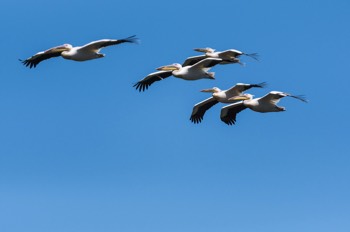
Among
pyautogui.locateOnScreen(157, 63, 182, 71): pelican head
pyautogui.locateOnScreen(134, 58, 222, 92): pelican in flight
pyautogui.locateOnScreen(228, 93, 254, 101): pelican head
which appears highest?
pyautogui.locateOnScreen(157, 63, 182, 71): pelican head

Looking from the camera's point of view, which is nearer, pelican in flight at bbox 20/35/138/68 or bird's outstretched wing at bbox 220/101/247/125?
pelican in flight at bbox 20/35/138/68

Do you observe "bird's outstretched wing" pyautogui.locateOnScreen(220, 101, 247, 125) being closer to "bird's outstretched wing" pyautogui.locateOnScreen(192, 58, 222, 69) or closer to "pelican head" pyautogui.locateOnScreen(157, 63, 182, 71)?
"pelican head" pyautogui.locateOnScreen(157, 63, 182, 71)

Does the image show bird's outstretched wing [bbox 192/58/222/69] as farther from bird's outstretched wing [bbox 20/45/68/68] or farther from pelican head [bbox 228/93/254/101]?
bird's outstretched wing [bbox 20/45/68/68]

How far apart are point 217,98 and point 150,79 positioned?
11.8 feet

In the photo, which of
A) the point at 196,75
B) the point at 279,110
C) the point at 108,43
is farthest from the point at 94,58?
the point at 279,110

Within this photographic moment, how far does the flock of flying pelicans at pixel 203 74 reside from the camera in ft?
126

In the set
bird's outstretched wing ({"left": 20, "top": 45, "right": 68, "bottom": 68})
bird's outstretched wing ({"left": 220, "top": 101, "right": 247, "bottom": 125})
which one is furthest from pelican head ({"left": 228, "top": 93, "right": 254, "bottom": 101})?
bird's outstretched wing ({"left": 20, "top": 45, "right": 68, "bottom": 68})

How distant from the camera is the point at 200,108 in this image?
4400 cm

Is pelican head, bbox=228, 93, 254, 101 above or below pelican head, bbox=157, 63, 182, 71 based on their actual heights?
below

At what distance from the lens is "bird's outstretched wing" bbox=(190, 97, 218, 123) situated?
144 feet

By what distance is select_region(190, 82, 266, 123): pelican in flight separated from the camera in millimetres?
39969

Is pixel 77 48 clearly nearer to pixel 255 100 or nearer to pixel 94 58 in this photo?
pixel 94 58

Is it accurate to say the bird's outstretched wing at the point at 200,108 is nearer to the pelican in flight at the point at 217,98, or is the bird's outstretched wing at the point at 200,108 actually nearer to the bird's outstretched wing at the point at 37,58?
the pelican in flight at the point at 217,98

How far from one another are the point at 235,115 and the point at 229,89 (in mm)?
2781
